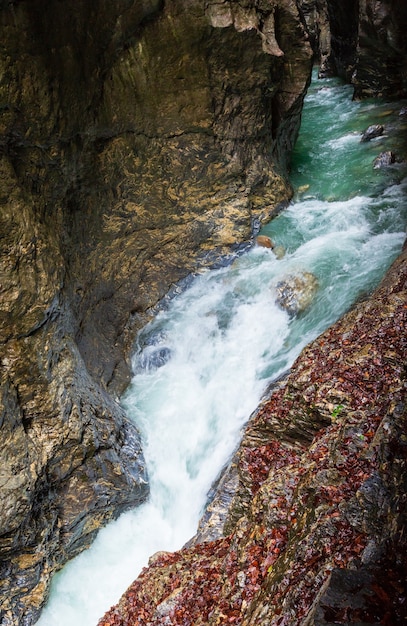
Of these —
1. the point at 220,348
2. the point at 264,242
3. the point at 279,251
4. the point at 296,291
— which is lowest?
the point at 220,348

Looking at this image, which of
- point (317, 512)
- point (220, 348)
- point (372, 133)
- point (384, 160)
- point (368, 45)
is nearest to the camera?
point (317, 512)

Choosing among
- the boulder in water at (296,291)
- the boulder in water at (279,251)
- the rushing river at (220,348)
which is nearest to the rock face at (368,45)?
the rushing river at (220,348)

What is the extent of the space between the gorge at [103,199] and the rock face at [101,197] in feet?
0.11

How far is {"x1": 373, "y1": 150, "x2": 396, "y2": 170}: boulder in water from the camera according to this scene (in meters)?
16.0

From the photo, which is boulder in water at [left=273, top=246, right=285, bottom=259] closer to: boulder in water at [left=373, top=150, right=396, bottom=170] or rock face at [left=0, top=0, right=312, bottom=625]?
rock face at [left=0, top=0, right=312, bottom=625]

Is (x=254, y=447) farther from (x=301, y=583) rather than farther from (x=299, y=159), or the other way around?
(x=299, y=159)

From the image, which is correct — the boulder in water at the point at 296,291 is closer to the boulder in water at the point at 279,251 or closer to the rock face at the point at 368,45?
the boulder in water at the point at 279,251

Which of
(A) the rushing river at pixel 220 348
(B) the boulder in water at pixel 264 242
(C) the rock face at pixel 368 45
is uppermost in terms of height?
(C) the rock face at pixel 368 45

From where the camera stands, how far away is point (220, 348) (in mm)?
12234

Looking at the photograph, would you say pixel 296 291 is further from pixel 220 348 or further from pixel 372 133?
pixel 372 133

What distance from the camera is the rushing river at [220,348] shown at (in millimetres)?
9422

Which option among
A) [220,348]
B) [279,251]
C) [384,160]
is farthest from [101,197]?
[384,160]

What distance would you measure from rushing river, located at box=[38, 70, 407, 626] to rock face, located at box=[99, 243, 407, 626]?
1.92 metres

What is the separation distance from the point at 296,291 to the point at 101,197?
5.29 metres
